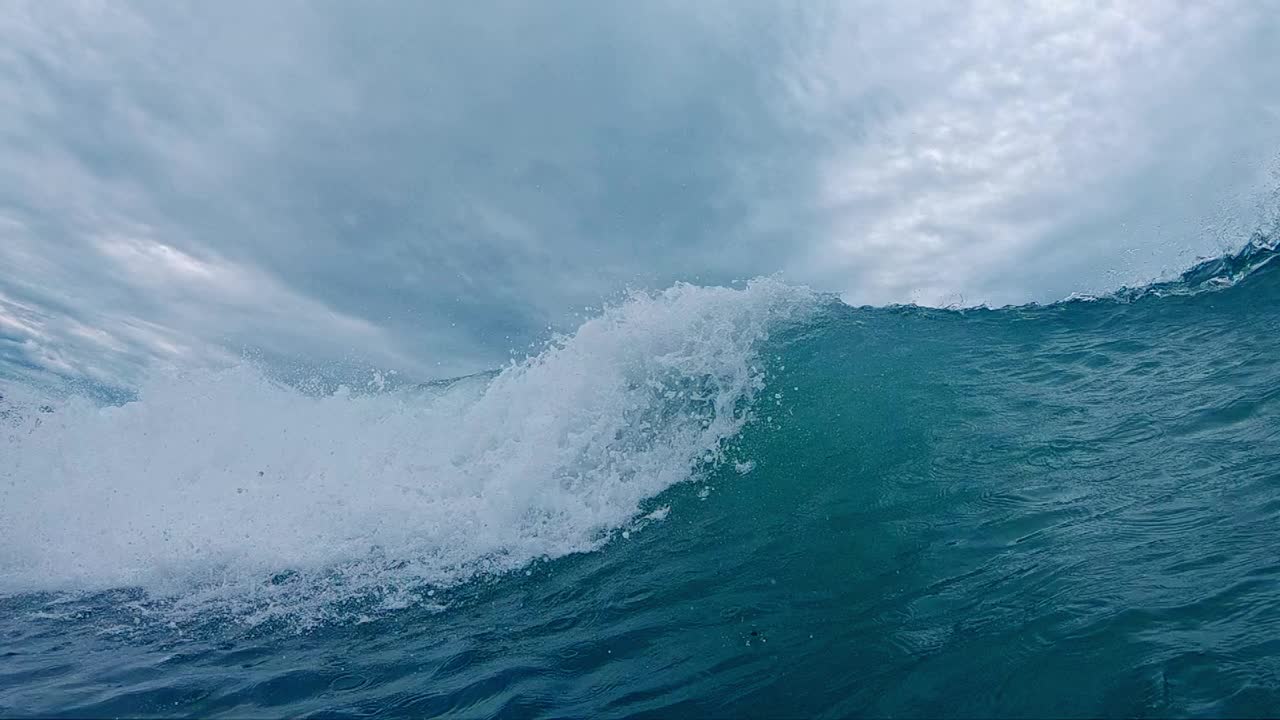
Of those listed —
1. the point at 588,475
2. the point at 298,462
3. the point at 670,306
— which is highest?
the point at 670,306

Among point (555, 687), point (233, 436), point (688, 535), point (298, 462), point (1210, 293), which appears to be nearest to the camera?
point (555, 687)

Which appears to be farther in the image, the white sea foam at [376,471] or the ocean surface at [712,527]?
the white sea foam at [376,471]

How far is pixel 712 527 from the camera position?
21.9 ft

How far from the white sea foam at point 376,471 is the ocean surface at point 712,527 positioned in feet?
0.16

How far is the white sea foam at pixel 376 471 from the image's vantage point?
21.1 feet

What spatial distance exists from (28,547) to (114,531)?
85cm

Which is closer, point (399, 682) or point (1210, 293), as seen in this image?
point (399, 682)

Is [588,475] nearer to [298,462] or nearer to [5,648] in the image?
[298,462]

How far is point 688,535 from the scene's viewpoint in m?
6.54

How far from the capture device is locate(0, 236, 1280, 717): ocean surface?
3713 mm

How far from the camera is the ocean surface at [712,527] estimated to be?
3713mm

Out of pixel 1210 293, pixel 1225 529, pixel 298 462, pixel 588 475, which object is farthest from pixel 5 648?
pixel 1210 293

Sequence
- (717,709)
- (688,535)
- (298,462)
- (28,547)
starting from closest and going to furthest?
(717,709), (688,535), (28,547), (298,462)

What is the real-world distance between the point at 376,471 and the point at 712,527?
15.2 feet
